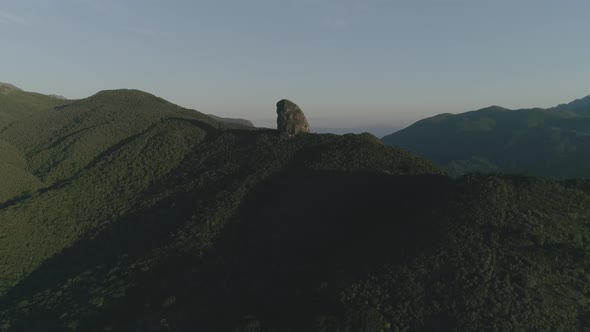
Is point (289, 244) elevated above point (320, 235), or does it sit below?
below

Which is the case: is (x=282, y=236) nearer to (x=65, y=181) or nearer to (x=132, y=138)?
(x=65, y=181)

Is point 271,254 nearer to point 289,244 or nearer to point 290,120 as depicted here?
point 289,244

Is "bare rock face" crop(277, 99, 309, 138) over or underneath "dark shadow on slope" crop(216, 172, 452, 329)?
over

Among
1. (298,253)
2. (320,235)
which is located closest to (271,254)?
(298,253)

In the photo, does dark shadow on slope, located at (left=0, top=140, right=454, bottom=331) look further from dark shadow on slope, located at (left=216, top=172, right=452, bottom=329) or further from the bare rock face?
the bare rock face

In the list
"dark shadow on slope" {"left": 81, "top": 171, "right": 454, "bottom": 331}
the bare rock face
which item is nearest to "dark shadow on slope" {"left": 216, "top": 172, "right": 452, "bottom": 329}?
"dark shadow on slope" {"left": 81, "top": 171, "right": 454, "bottom": 331}
